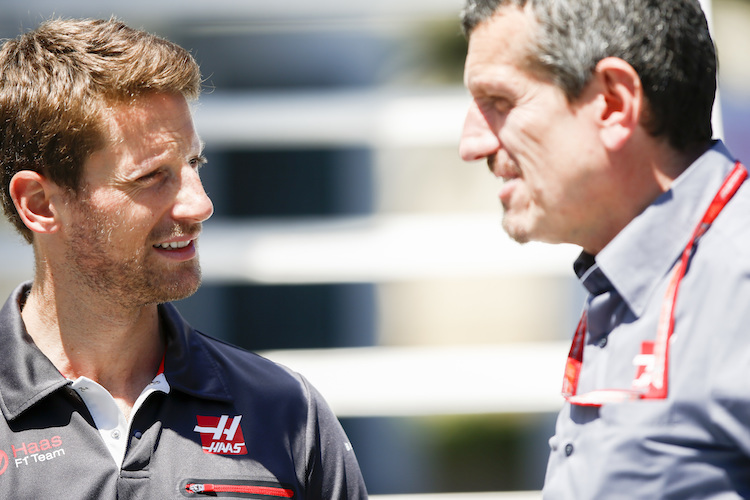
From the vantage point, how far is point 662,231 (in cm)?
150

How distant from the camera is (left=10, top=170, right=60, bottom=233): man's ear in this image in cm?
208

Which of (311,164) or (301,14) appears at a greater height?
(301,14)

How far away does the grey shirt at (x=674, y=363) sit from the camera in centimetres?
133

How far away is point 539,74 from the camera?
1584 mm

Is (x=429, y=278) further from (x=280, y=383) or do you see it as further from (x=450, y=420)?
(x=280, y=383)

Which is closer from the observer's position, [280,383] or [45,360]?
[45,360]

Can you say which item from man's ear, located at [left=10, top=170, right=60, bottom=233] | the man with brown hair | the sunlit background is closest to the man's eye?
the man with brown hair

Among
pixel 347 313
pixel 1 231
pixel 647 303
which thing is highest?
pixel 647 303

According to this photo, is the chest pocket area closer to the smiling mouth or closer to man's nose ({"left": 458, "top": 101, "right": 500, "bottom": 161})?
the smiling mouth

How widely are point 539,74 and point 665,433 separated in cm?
72

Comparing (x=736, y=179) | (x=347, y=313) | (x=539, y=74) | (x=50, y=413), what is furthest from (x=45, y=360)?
(x=347, y=313)

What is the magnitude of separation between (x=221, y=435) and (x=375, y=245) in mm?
3201

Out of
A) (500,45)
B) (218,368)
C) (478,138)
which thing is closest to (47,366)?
(218,368)

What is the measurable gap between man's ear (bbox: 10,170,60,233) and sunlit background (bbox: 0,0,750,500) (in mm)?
2936
